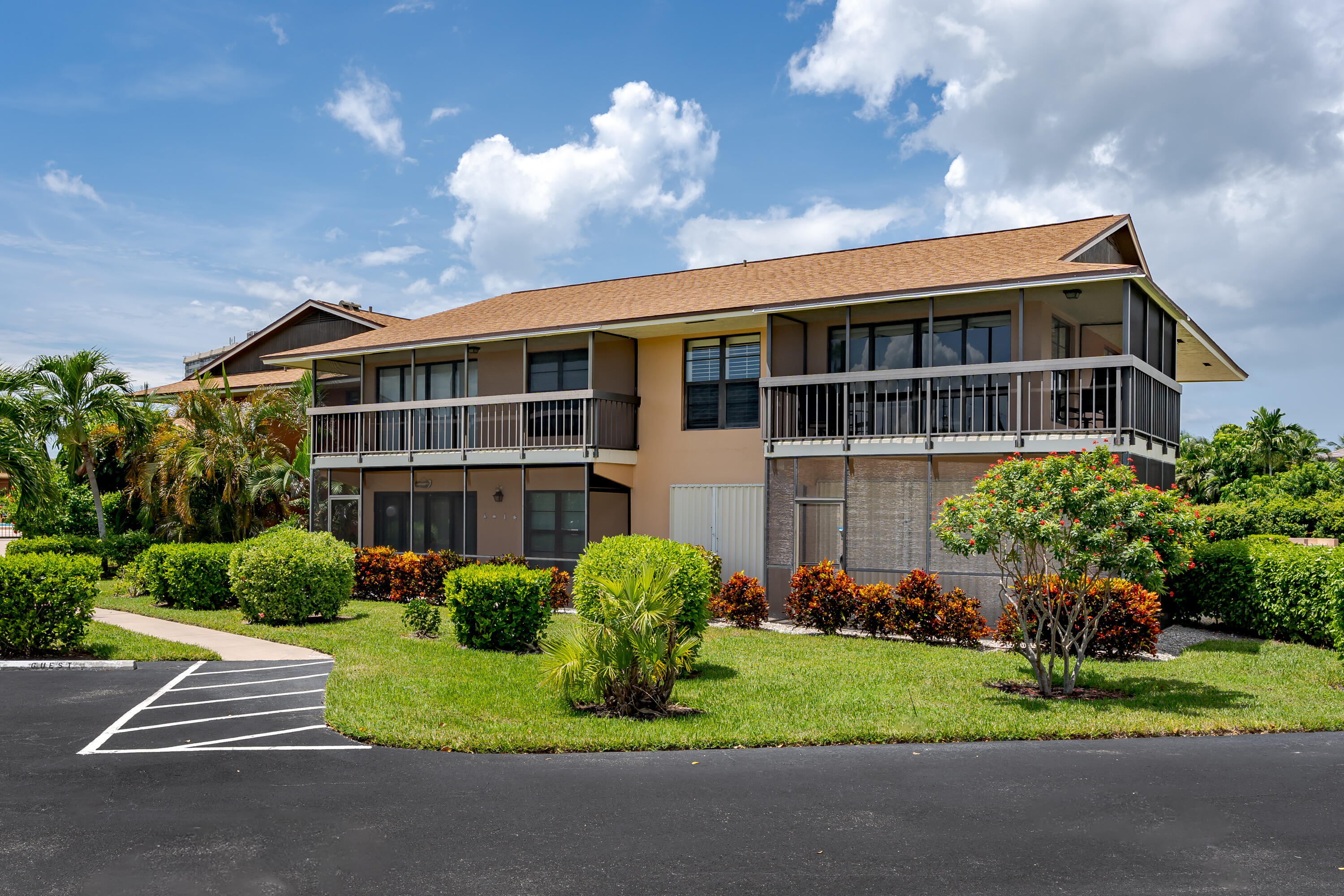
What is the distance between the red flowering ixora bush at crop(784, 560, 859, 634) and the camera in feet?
52.1

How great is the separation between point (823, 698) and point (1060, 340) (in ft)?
33.0

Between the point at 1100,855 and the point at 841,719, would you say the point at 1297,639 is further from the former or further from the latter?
the point at 1100,855

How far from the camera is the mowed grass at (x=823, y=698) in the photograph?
917 cm

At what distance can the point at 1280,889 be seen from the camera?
5.54 m

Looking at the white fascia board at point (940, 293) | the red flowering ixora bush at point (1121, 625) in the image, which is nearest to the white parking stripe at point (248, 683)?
the red flowering ixora bush at point (1121, 625)

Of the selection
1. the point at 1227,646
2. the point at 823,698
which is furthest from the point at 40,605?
the point at 1227,646

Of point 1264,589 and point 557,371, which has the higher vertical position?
point 557,371

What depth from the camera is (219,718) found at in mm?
9781

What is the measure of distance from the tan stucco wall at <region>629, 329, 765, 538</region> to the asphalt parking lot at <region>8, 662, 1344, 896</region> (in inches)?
440

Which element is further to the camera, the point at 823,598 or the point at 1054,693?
the point at 823,598

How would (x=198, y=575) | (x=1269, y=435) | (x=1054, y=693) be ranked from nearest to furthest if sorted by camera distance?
(x=1054, y=693) → (x=198, y=575) → (x=1269, y=435)

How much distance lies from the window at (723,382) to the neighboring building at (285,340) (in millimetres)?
12664

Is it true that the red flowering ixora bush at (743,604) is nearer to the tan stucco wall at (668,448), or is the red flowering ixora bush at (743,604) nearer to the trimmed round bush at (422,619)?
the tan stucco wall at (668,448)

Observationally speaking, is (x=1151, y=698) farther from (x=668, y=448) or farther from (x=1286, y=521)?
(x=1286, y=521)
